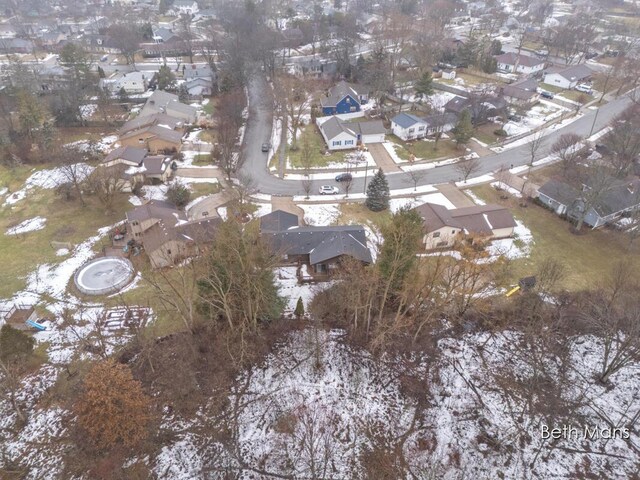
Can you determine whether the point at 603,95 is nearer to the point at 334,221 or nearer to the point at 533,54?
the point at 533,54

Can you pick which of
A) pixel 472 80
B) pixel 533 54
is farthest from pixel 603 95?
pixel 533 54

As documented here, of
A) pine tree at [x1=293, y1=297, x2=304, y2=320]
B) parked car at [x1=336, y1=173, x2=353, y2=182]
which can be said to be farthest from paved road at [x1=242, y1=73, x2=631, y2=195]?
pine tree at [x1=293, y1=297, x2=304, y2=320]

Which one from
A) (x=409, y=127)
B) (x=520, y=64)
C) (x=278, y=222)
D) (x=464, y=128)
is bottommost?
(x=278, y=222)

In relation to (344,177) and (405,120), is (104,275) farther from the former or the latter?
(405,120)

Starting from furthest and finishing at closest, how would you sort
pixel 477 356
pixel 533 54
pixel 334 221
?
pixel 533 54, pixel 334 221, pixel 477 356

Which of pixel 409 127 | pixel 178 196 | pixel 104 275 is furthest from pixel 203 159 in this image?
pixel 409 127

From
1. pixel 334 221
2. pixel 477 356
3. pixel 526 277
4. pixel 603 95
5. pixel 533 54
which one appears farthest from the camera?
pixel 533 54

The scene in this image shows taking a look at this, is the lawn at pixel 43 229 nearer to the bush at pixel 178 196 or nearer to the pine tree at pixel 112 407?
the bush at pixel 178 196
